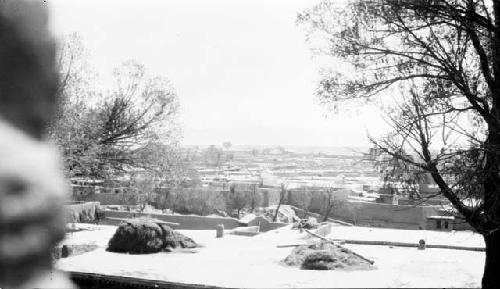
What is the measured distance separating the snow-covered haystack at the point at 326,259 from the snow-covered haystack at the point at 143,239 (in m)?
4.95

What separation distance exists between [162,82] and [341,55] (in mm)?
12608

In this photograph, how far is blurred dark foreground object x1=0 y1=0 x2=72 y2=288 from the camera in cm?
49

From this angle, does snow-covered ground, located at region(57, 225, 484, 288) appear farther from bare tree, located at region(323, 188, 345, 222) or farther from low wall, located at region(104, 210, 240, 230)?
bare tree, located at region(323, 188, 345, 222)

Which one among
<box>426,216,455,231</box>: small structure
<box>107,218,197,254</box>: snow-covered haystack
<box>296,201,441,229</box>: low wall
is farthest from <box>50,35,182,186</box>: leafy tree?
<box>296,201,441,229</box>: low wall

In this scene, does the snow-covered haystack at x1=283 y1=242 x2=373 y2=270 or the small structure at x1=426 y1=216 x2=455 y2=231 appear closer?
the snow-covered haystack at x1=283 y1=242 x2=373 y2=270

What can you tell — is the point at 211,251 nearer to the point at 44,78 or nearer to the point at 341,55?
the point at 341,55

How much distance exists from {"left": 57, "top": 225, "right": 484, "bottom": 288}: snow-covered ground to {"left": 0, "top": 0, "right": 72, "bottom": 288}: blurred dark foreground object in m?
14.0

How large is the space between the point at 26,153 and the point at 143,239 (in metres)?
20.2

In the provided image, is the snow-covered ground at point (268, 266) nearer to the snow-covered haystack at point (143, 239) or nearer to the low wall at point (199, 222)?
→ the snow-covered haystack at point (143, 239)

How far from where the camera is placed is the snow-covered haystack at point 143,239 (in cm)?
1966

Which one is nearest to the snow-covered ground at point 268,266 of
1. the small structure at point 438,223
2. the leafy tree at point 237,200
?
the small structure at point 438,223

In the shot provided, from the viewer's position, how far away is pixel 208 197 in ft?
183

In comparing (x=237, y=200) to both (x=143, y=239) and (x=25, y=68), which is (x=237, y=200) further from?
(x=25, y=68)

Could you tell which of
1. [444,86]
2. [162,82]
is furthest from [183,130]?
[444,86]
